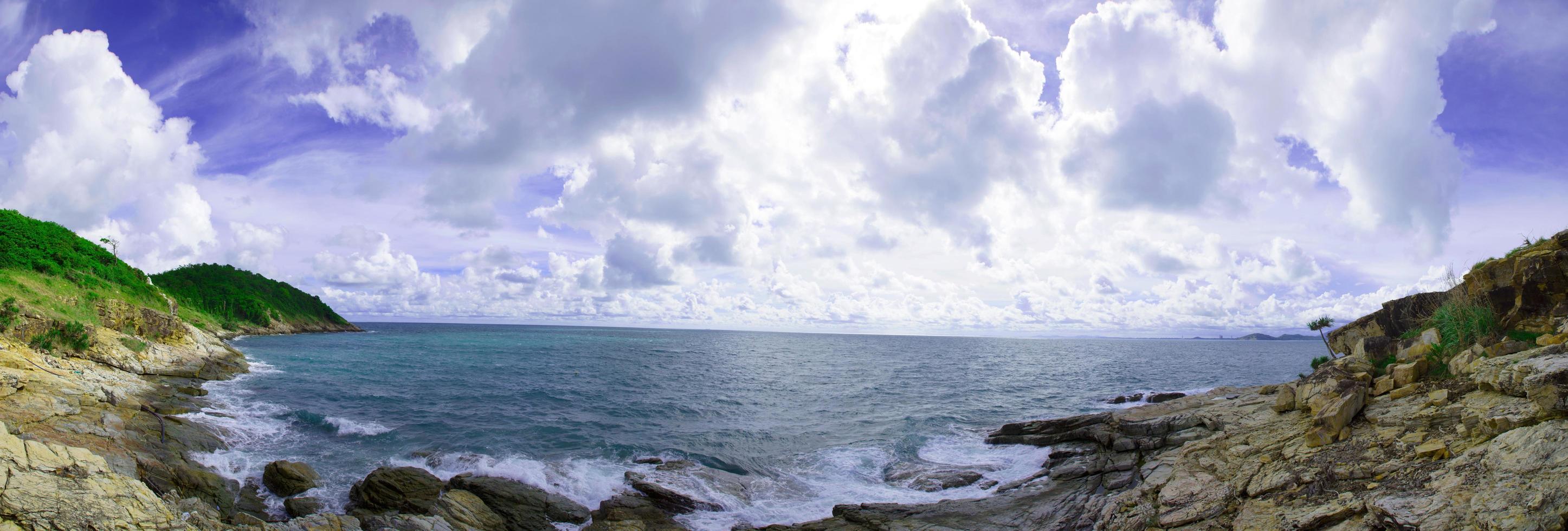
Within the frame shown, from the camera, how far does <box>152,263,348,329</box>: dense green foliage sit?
97.5 meters

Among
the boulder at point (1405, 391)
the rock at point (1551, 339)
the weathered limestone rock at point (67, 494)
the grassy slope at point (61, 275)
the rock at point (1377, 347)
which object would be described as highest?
the grassy slope at point (61, 275)

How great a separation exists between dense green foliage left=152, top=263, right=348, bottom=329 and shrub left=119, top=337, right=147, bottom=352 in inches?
2542

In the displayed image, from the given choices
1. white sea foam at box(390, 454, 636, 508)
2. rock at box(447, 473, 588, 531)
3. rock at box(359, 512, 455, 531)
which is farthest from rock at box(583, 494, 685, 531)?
rock at box(359, 512, 455, 531)

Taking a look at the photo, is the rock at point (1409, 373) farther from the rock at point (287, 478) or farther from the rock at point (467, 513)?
the rock at point (287, 478)

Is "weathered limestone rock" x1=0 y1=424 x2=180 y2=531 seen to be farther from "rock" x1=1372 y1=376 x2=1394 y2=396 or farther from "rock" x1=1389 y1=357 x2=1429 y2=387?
"rock" x1=1389 y1=357 x2=1429 y2=387

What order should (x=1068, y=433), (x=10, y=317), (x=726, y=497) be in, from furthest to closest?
(x=10, y=317)
(x=1068, y=433)
(x=726, y=497)

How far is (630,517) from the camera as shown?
58.7ft

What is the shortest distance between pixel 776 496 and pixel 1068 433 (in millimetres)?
14210

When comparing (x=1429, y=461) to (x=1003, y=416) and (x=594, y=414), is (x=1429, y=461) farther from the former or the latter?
(x=594, y=414)

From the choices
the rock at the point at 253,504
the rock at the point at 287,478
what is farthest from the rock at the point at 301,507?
the rock at the point at 287,478

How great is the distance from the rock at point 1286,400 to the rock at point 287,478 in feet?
104

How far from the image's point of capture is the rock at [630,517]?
17266 mm

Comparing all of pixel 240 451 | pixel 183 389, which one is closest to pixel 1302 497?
pixel 240 451

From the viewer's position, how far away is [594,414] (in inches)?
1332
